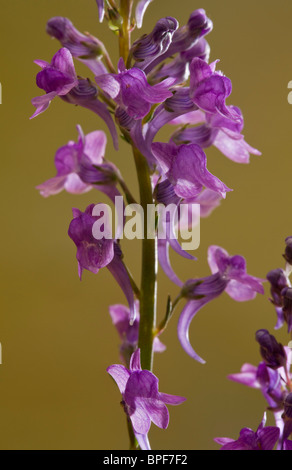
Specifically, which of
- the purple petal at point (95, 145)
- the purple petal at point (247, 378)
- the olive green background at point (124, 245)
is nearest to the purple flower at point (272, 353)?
the purple petal at point (247, 378)

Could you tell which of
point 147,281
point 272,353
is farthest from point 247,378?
point 147,281

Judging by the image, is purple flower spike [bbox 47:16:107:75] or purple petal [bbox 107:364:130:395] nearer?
purple petal [bbox 107:364:130:395]

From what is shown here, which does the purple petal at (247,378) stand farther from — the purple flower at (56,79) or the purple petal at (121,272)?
the purple flower at (56,79)

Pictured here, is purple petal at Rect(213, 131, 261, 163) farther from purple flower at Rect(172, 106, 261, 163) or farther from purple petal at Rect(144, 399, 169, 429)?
purple petal at Rect(144, 399, 169, 429)

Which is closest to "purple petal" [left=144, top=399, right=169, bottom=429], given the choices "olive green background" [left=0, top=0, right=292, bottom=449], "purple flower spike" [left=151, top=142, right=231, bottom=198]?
"purple flower spike" [left=151, top=142, right=231, bottom=198]
